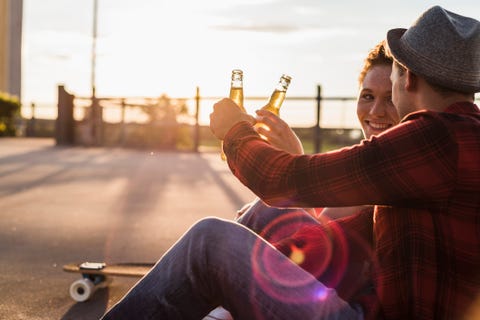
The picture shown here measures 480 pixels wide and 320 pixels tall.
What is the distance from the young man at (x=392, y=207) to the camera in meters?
1.47

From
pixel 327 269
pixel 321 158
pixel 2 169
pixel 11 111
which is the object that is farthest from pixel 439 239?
pixel 11 111

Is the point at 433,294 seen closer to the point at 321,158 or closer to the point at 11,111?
the point at 321,158

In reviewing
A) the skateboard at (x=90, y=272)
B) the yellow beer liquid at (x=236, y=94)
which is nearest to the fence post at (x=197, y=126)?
the skateboard at (x=90, y=272)

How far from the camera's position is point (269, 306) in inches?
65.4

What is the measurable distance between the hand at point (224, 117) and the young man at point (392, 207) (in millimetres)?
35

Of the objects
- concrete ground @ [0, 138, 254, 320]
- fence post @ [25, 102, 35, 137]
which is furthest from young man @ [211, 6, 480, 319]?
fence post @ [25, 102, 35, 137]

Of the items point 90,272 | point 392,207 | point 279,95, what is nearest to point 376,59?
point 279,95

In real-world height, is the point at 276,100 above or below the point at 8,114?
above

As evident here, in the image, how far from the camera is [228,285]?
1714 millimetres

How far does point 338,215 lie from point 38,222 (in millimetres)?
3441

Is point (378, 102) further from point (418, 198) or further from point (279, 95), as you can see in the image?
point (418, 198)

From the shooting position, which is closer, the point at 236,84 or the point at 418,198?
the point at 418,198

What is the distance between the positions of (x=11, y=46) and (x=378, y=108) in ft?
137

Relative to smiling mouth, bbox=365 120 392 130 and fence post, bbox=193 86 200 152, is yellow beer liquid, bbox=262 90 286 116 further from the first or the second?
fence post, bbox=193 86 200 152
